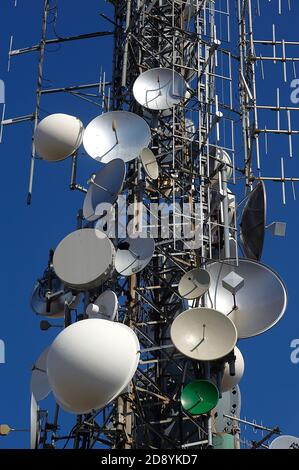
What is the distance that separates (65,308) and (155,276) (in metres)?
2.45

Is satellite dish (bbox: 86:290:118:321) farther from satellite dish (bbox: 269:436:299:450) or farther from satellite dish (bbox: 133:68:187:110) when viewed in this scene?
satellite dish (bbox: 133:68:187:110)

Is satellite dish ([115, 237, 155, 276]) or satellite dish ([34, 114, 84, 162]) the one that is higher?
satellite dish ([34, 114, 84, 162])

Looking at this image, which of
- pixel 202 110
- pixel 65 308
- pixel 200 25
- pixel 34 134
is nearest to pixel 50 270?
pixel 65 308

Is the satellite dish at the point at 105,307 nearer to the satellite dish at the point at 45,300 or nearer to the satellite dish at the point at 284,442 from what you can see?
the satellite dish at the point at 45,300

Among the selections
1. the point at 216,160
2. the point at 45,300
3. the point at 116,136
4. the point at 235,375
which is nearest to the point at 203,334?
the point at 235,375

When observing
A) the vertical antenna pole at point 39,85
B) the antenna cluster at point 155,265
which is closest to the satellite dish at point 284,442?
the antenna cluster at point 155,265

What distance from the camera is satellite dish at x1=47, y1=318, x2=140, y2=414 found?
2009 cm

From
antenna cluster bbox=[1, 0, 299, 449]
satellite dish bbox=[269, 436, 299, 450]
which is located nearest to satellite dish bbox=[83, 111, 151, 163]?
antenna cluster bbox=[1, 0, 299, 449]

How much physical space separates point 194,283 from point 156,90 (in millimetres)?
5607

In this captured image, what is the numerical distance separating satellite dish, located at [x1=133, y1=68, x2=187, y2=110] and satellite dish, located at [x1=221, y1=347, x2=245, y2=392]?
618 centimetres

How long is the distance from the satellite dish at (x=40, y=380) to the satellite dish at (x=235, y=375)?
3876mm

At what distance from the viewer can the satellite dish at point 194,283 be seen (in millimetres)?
23109
